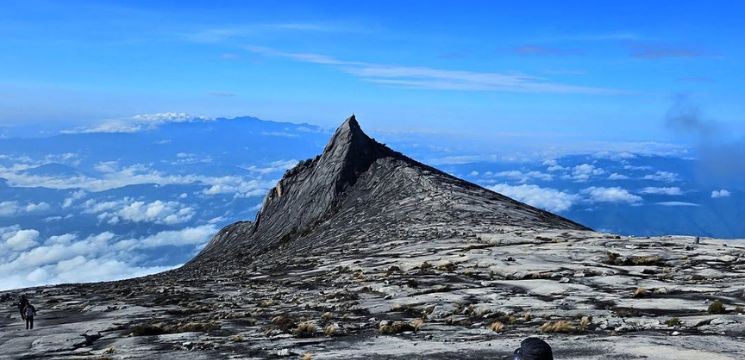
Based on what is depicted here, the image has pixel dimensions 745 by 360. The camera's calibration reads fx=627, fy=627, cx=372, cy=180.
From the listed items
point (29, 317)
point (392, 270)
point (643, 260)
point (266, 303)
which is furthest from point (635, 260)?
point (29, 317)

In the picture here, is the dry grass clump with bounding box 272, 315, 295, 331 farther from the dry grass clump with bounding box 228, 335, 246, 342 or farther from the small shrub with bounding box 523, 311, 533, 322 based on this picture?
the small shrub with bounding box 523, 311, 533, 322

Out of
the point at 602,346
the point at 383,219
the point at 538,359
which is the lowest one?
the point at 602,346

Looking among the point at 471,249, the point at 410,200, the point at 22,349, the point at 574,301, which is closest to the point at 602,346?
the point at 574,301

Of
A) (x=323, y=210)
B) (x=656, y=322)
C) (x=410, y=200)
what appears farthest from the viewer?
(x=323, y=210)

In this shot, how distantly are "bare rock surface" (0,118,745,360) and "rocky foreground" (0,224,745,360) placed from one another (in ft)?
0.33

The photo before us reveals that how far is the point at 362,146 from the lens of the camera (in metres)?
100

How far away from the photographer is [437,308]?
89.9 feet

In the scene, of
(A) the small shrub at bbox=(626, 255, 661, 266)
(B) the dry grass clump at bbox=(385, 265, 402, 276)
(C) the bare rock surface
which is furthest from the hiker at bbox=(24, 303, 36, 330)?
(A) the small shrub at bbox=(626, 255, 661, 266)

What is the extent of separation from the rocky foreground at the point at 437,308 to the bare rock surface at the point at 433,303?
101 millimetres

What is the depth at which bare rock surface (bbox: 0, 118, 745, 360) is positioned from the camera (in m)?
20.3

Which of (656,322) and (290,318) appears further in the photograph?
(290,318)

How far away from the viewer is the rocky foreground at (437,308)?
20.1 m

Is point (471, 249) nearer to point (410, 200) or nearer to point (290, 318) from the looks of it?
point (290, 318)

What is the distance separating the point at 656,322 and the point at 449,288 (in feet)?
40.9
